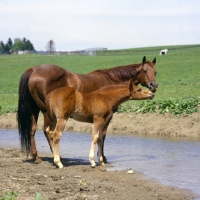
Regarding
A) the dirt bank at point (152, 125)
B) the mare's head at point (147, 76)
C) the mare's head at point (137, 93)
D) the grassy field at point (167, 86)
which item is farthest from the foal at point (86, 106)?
the grassy field at point (167, 86)

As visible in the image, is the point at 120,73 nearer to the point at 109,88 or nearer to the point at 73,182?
the point at 109,88

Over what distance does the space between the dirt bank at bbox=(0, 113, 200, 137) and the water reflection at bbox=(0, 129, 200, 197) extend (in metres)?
0.54

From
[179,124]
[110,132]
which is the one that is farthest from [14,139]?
[179,124]

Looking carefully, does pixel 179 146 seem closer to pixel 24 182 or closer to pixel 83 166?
pixel 83 166

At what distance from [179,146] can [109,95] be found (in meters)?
3.35

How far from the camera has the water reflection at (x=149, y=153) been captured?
34.6ft

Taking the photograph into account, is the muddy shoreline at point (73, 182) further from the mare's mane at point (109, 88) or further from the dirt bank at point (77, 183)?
the mare's mane at point (109, 88)

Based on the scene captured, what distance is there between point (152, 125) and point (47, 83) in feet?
18.4

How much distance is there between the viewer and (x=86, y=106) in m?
11.3

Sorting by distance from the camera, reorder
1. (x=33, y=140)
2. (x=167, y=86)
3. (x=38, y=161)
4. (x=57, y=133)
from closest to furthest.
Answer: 1. (x=57, y=133)
2. (x=38, y=161)
3. (x=33, y=140)
4. (x=167, y=86)

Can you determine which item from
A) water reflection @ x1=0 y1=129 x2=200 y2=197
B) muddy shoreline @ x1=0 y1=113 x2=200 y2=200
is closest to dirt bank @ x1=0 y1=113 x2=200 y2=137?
water reflection @ x1=0 y1=129 x2=200 y2=197

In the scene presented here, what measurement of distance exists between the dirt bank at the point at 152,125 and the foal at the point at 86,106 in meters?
4.51

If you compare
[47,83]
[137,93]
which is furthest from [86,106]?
[47,83]

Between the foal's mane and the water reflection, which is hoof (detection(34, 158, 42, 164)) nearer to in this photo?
the water reflection
